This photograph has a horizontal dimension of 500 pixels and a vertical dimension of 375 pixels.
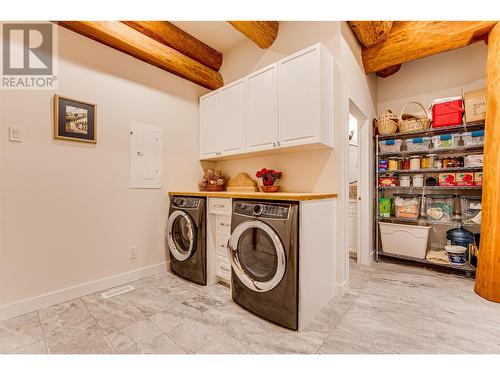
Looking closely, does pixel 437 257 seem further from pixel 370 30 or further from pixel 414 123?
pixel 370 30

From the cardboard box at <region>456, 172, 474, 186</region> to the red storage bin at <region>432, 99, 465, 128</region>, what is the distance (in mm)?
599

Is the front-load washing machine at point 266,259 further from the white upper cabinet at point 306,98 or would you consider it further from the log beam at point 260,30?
the log beam at point 260,30

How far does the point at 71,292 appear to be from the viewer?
6.52 ft

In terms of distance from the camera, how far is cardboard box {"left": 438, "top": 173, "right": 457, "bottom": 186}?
2.68 m

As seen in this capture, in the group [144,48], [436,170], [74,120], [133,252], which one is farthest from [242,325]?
[436,170]

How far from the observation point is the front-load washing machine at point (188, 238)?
88.9 inches

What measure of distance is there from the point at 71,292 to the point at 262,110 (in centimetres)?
247

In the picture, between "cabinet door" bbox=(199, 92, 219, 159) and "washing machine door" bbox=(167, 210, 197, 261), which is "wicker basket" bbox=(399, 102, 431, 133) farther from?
"washing machine door" bbox=(167, 210, 197, 261)

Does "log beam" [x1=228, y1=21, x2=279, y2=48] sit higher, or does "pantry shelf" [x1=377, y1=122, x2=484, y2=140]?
"log beam" [x1=228, y1=21, x2=279, y2=48]

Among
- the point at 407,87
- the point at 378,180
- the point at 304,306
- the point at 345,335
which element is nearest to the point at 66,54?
the point at 304,306

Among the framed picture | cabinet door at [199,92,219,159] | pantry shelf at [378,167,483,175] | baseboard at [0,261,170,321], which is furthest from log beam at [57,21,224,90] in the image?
pantry shelf at [378,167,483,175]

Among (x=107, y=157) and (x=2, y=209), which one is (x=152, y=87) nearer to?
(x=107, y=157)
